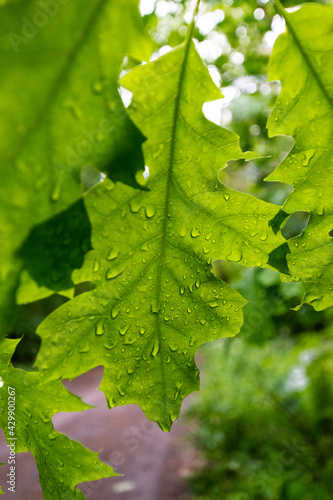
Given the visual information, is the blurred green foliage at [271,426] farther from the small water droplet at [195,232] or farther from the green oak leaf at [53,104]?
the green oak leaf at [53,104]

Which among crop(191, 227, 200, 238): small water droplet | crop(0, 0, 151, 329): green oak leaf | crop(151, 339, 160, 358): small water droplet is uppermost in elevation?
crop(0, 0, 151, 329): green oak leaf

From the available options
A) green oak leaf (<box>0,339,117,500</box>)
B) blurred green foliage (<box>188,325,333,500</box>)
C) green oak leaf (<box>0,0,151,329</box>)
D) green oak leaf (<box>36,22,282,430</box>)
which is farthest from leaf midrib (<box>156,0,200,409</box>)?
blurred green foliage (<box>188,325,333,500</box>)

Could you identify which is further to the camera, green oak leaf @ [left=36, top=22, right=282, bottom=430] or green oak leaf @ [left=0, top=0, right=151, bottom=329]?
green oak leaf @ [left=36, top=22, right=282, bottom=430]

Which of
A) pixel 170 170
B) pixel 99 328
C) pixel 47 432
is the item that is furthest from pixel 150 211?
pixel 47 432

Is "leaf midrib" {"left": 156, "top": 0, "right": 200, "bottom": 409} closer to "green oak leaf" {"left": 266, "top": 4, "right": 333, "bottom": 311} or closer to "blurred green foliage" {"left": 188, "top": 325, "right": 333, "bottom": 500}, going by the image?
"green oak leaf" {"left": 266, "top": 4, "right": 333, "bottom": 311}

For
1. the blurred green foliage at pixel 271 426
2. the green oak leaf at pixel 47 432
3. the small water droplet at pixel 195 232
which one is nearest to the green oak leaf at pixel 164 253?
the small water droplet at pixel 195 232

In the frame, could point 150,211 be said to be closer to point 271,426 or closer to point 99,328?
point 99,328

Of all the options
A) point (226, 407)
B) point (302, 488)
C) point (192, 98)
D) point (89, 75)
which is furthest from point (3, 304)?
point (226, 407)
